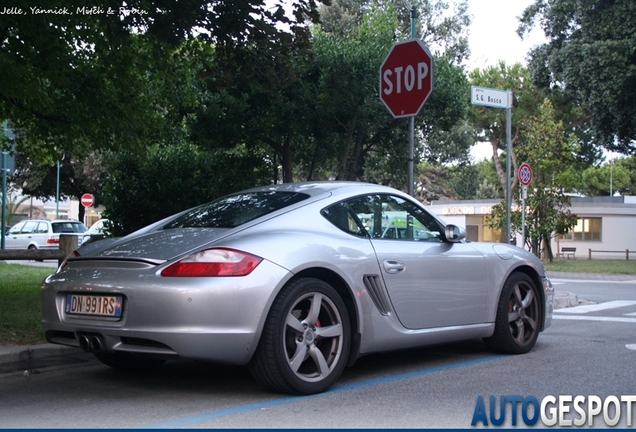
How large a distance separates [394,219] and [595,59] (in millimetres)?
24591

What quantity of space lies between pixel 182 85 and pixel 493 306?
7954mm

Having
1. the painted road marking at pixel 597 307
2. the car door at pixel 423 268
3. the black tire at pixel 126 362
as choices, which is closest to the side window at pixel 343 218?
the car door at pixel 423 268

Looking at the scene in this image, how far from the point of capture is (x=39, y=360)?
6305mm

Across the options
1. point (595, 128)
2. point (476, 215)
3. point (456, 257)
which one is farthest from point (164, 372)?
point (476, 215)

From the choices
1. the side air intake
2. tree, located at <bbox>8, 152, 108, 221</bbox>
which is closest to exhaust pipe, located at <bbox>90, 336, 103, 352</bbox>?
the side air intake

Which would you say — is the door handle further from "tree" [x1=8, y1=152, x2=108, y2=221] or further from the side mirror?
"tree" [x1=8, y1=152, x2=108, y2=221]

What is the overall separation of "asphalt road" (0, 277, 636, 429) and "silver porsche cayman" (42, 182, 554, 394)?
0.88 feet

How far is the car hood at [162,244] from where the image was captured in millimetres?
5152

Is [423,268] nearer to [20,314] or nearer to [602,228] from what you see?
[20,314]

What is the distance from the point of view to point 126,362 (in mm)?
6207

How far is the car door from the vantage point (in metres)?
5.90

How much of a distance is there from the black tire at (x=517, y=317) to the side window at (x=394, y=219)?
0.93 m

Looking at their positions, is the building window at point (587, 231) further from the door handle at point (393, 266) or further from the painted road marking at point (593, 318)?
the door handle at point (393, 266)

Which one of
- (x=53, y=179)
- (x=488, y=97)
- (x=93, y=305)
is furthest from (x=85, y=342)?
(x=53, y=179)
